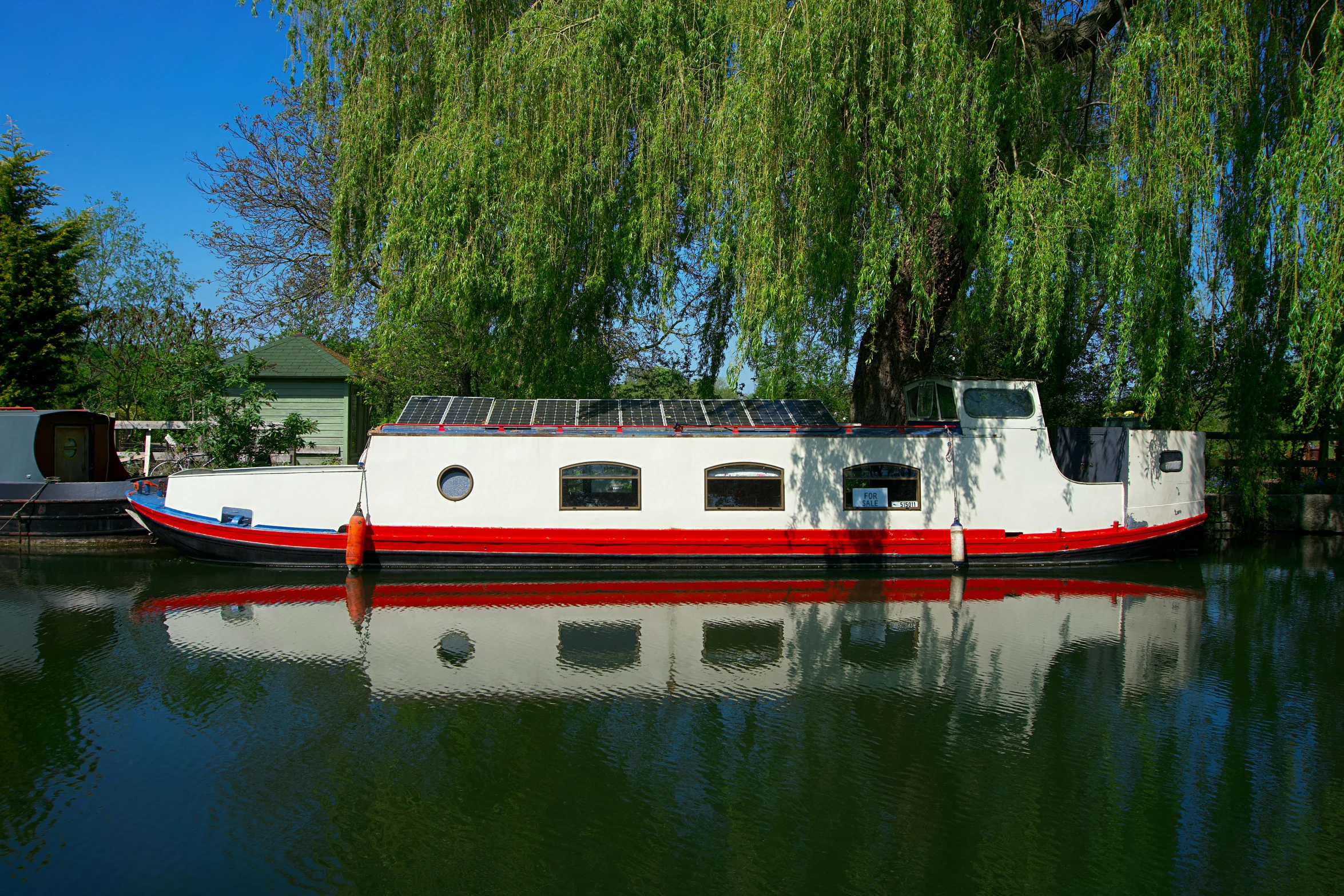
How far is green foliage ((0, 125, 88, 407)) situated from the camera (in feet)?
60.9

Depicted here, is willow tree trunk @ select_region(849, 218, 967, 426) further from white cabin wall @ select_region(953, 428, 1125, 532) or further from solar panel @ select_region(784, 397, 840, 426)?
white cabin wall @ select_region(953, 428, 1125, 532)

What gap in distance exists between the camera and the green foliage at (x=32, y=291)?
18.6 meters

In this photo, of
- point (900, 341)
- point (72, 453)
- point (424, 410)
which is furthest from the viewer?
point (72, 453)

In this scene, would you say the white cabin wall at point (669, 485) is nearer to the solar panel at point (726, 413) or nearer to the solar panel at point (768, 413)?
the solar panel at point (726, 413)

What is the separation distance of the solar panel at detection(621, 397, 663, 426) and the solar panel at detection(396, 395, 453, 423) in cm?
298

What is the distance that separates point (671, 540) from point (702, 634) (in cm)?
399

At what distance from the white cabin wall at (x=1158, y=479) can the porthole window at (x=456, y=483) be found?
1084 cm

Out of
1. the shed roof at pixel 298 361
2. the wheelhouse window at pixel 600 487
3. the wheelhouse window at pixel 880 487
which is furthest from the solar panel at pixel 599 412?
the shed roof at pixel 298 361

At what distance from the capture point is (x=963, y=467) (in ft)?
44.9

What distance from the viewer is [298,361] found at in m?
23.4

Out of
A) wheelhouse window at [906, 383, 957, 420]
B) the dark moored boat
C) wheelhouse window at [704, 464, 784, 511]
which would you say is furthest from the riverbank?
the dark moored boat

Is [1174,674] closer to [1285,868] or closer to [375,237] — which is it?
[1285,868]

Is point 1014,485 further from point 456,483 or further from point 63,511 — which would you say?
point 63,511

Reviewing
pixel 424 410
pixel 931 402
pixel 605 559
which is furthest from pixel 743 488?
pixel 424 410
